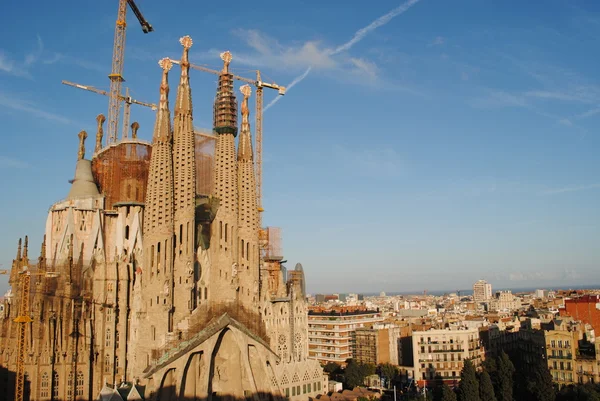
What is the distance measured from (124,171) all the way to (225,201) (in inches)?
580

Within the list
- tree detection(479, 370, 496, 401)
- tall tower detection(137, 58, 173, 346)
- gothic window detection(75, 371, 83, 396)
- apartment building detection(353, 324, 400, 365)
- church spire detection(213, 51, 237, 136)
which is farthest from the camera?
apartment building detection(353, 324, 400, 365)

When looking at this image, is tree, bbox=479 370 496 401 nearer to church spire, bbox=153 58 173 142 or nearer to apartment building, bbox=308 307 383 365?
apartment building, bbox=308 307 383 365

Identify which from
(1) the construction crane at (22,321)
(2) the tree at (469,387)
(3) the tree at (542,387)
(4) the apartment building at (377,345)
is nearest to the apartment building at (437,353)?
(4) the apartment building at (377,345)

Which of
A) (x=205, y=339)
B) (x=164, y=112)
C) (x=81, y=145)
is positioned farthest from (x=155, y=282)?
(x=81, y=145)

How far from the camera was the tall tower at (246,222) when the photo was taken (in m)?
47.5

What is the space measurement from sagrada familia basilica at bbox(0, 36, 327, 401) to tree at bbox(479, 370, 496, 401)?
18.2 m

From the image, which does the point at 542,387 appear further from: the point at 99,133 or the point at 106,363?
the point at 99,133

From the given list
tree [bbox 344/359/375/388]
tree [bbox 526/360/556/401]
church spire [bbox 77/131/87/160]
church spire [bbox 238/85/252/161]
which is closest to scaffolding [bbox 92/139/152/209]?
church spire [bbox 77/131/87/160]

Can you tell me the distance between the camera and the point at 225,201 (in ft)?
155

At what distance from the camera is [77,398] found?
47.6 metres

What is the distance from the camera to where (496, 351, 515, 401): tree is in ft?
181

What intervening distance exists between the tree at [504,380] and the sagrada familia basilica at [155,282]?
20189 millimetres

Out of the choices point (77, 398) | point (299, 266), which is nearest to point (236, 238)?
point (77, 398)

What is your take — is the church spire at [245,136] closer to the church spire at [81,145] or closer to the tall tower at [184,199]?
the tall tower at [184,199]
